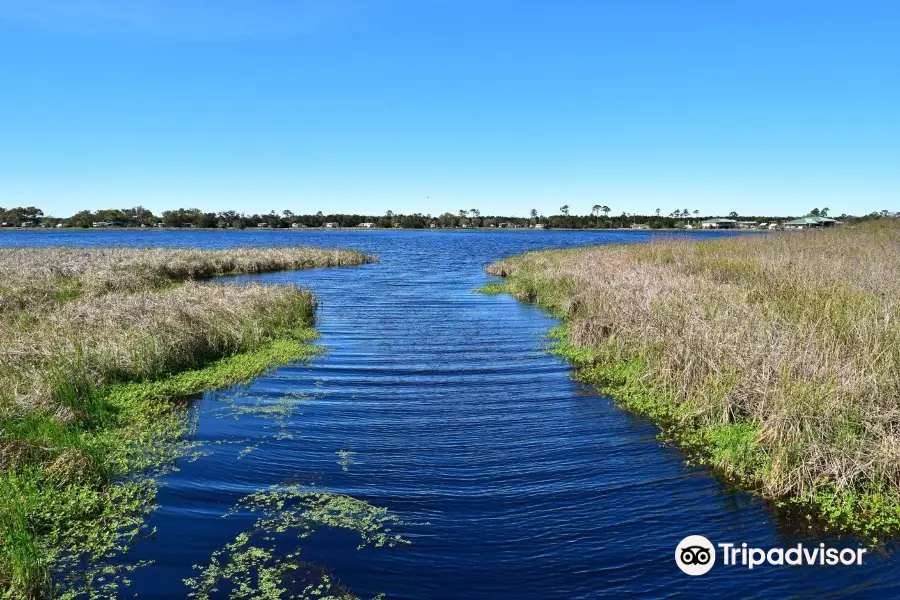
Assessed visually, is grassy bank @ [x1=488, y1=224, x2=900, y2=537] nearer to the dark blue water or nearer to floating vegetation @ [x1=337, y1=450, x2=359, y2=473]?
the dark blue water

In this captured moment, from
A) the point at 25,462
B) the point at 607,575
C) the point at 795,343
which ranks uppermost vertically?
the point at 795,343

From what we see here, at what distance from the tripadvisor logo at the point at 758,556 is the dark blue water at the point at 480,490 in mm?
144

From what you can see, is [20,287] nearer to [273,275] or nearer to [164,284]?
[164,284]

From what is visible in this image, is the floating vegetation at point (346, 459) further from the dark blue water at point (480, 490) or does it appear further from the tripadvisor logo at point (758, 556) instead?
the tripadvisor logo at point (758, 556)

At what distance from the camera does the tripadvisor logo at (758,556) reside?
7664 mm

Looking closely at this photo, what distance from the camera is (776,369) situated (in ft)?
34.0

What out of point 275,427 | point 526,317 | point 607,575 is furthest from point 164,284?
point 607,575

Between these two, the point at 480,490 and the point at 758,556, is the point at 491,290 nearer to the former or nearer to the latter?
the point at 480,490

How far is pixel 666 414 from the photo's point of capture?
43.0 ft

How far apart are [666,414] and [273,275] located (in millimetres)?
39339

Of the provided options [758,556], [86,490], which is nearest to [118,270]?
[86,490]

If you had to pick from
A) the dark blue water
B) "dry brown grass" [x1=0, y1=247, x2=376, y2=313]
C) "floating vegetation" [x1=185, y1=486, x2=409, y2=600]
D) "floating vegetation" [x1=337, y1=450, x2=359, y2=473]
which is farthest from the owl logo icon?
"dry brown grass" [x1=0, y1=247, x2=376, y2=313]

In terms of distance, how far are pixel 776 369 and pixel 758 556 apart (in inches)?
146

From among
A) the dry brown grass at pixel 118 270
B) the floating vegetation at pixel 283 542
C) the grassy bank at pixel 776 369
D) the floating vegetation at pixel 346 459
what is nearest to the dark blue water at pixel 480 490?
the floating vegetation at pixel 346 459
